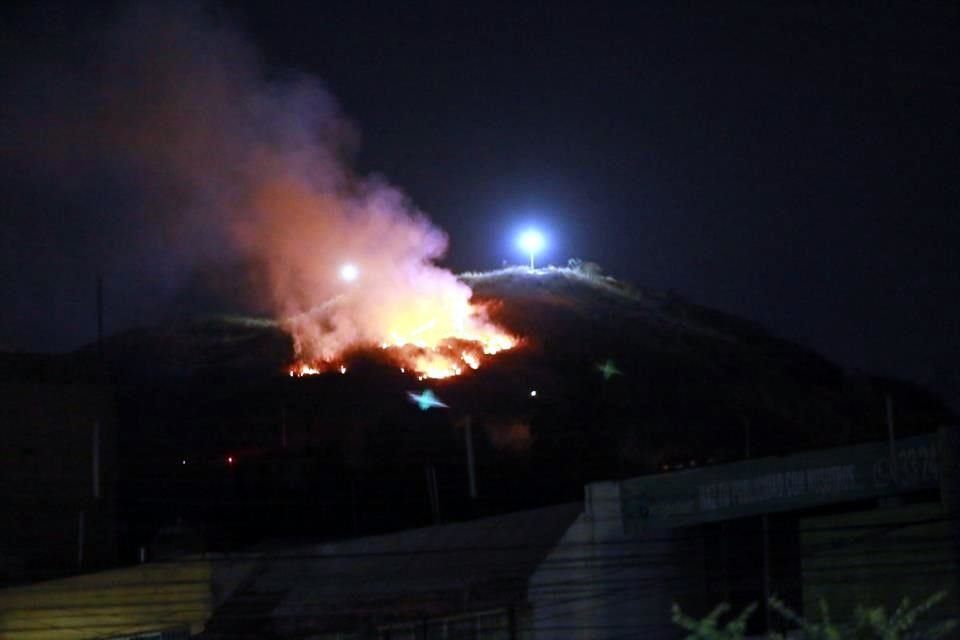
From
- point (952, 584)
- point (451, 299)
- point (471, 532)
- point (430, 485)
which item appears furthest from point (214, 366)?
point (952, 584)

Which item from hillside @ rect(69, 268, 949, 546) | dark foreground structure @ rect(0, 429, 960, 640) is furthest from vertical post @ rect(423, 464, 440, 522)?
dark foreground structure @ rect(0, 429, 960, 640)

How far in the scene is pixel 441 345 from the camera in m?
58.0

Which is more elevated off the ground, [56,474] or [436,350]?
[436,350]

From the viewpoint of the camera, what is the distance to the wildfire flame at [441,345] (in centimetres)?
5575

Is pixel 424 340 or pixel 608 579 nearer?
pixel 608 579

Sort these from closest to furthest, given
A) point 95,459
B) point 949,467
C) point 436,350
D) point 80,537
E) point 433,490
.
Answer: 1. point 949,467
2. point 80,537
3. point 95,459
4. point 433,490
5. point 436,350

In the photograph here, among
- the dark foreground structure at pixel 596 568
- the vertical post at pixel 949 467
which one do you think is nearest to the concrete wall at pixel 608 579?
the dark foreground structure at pixel 596 568

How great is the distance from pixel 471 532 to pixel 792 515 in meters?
6.63

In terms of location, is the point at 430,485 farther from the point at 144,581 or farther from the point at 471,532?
the point at 144,581

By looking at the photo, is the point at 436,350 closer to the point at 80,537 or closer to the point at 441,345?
the point at 441,345

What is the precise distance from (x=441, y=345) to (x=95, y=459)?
25.3 m

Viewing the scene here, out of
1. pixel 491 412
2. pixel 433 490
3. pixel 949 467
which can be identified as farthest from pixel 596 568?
pixel 491 412

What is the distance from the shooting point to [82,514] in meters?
34.1

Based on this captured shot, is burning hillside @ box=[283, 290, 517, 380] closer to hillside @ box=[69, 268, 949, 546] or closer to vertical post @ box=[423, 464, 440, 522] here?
hillside @ box=[69, 268, 949, 546]
